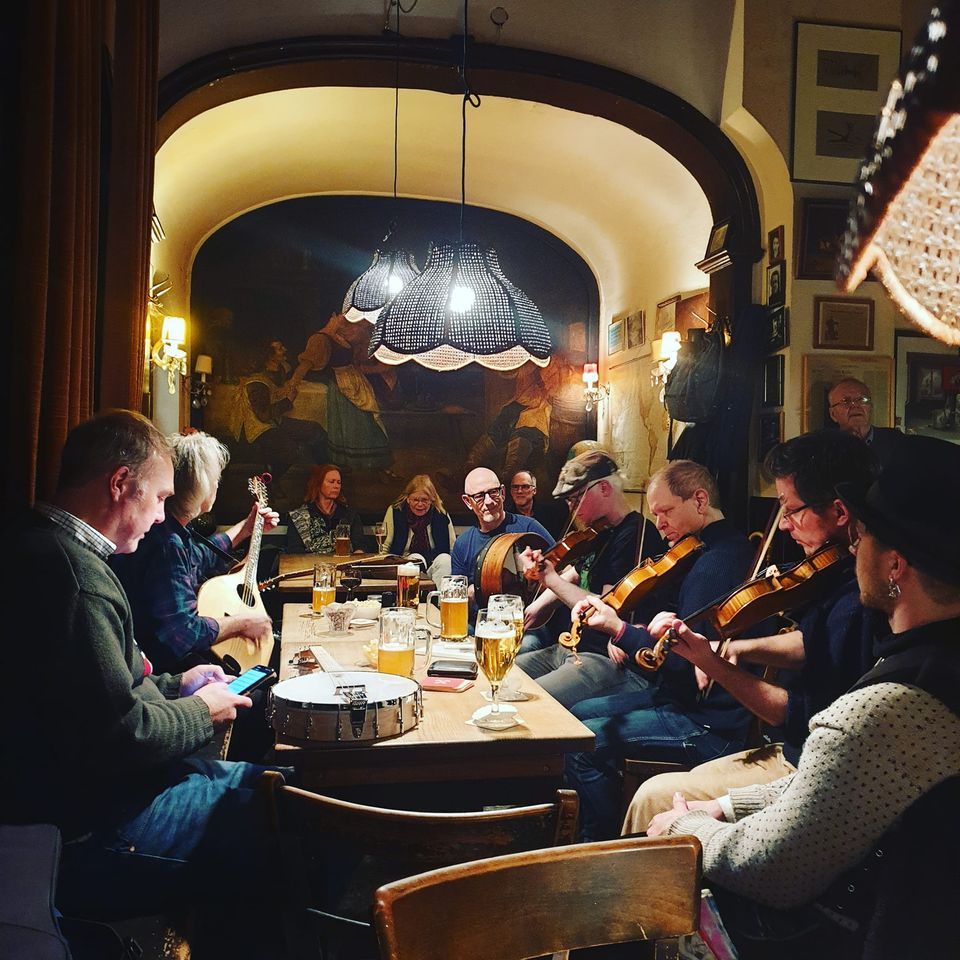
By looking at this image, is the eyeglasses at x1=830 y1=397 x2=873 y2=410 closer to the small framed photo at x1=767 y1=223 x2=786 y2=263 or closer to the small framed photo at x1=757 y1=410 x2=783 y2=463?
the small framed photo at x1=757 y1=410 x2=783 y2=463

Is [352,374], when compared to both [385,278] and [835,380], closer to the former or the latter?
[385,278]

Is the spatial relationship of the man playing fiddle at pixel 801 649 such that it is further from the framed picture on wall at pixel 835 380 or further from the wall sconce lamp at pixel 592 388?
the wall sconce lamp at pixel 592 388

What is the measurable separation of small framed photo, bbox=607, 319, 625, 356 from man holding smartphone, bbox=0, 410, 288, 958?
636 cm

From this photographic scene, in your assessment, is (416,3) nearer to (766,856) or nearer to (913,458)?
(913,458)

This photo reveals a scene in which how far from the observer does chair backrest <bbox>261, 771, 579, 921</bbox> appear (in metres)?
1.22

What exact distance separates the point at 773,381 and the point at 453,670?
3025 millimetres

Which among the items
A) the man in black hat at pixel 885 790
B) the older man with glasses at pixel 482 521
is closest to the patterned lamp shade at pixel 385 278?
the older man with glasses at pixel 482 521

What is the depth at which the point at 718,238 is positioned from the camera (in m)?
4.94

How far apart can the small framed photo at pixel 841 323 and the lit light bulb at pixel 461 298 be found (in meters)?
2.14

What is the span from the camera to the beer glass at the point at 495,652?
1.98 metres

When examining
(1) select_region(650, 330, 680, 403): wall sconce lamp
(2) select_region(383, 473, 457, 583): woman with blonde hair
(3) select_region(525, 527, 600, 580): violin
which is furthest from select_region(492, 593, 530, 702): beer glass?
(2) select_region(383, 473, 457, 583): woman with blonde hair

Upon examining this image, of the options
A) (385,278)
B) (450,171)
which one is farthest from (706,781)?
(450,171)

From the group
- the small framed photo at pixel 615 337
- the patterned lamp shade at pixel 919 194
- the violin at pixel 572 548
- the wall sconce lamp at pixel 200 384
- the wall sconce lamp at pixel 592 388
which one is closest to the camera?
the patterned lamp shade at pixel 919 194

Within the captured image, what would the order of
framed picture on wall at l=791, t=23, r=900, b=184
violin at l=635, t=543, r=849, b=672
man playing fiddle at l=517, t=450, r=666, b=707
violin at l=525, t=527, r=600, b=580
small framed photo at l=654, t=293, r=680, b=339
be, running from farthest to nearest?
small framed photo at l=654, t=293, r=680, b=339 < framed picture on wall at l=791, t=23, r=900, b=184 < violin at l=525, t=527, r=600, b=580 < man playing fiddle at l=517, t=450, r=666, b=707 < violin at l=635, t=543, r=849, b=672
